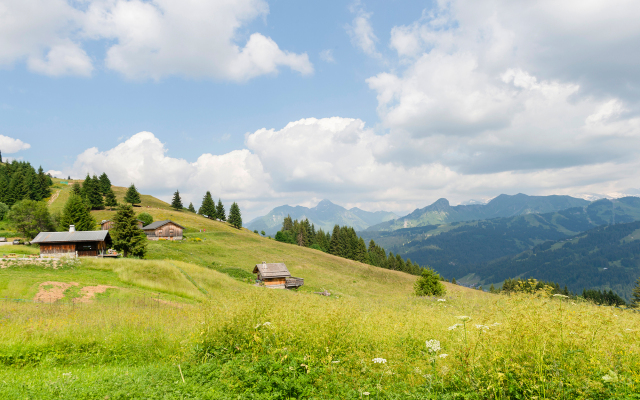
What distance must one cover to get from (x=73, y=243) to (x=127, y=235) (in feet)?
24.5

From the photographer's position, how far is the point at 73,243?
42250 millimetres

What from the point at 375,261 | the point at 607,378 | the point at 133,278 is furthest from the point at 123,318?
the point at 375,261

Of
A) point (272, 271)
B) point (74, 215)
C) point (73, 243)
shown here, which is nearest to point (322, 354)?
point (272, 271)

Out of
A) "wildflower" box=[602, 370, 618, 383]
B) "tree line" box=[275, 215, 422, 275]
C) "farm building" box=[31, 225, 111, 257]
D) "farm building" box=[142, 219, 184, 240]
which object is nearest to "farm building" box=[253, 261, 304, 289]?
"farm building" box=[31, 225, 111, 257]

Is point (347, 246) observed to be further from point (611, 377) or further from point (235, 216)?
point (611, 377)

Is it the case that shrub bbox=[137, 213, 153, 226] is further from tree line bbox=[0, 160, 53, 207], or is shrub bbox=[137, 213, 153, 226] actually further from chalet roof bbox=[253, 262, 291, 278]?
chalet roof bbox=[253, 262, 291, 278]

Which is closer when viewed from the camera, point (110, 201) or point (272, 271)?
point (272, 271)

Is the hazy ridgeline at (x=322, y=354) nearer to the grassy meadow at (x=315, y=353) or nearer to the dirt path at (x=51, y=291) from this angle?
the grassy meadow at (x=315, y=353)

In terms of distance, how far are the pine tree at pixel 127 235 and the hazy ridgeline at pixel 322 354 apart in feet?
121

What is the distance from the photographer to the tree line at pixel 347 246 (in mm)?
96688

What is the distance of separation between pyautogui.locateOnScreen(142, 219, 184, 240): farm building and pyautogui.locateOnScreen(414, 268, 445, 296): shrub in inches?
2313

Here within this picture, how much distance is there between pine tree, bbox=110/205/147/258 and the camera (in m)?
42.4

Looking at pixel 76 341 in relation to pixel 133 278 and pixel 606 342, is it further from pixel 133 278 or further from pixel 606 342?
pixel 133 278

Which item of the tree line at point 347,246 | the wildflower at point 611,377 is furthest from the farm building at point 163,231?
the wildflower at point 611,377
